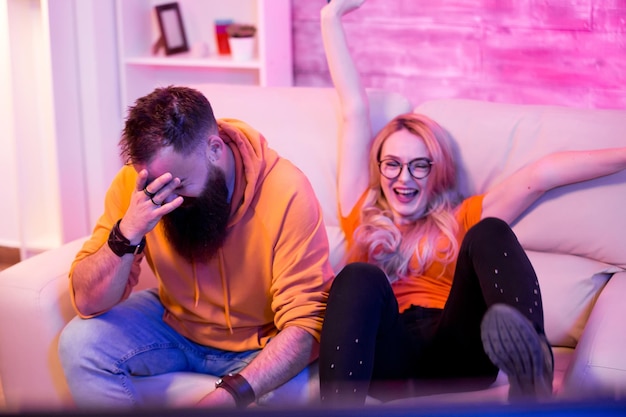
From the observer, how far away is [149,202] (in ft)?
5.33

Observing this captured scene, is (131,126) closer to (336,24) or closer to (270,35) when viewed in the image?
(336,24)

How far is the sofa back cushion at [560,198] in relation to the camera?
1893mm

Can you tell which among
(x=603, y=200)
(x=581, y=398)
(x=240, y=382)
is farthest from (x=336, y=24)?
(x=581, y=398)

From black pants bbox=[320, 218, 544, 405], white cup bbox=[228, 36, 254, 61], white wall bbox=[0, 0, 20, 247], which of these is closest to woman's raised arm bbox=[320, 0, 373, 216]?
black pants bbox=[320, 218, 544, 405]

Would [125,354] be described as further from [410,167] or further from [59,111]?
[59,111]

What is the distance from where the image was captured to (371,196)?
2.10 metres

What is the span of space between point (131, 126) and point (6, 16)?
1560 mm

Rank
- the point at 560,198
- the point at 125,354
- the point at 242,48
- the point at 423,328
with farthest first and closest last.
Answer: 1. the point at 242,48
2. the point at 560,198
3. the point at 423,328
4. the point at 125,354

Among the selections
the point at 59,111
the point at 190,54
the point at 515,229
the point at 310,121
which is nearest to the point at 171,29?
the point at 190,54

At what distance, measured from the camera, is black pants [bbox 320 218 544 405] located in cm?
154

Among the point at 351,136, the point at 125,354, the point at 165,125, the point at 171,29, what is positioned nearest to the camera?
the point at 165,125

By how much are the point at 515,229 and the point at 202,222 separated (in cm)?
79

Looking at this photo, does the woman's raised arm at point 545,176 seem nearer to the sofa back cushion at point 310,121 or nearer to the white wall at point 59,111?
the sofa back cushion at point 310,121

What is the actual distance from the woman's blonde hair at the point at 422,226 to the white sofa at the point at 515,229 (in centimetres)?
7
